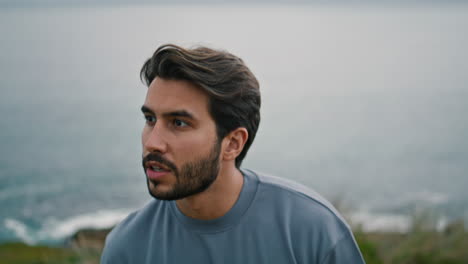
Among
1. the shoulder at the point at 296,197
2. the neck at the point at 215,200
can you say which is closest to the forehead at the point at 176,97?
the neck at the point at 215,200

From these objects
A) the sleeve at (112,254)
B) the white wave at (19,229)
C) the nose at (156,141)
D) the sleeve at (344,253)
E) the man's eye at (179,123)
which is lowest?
the white wave at (19,229)

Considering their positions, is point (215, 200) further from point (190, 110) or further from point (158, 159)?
point (190, 110)

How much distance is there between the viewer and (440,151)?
54.5ft

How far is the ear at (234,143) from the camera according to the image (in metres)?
3.18

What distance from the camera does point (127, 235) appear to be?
10.5 feet

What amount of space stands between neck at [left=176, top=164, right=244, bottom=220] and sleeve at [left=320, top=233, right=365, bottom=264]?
66 cm

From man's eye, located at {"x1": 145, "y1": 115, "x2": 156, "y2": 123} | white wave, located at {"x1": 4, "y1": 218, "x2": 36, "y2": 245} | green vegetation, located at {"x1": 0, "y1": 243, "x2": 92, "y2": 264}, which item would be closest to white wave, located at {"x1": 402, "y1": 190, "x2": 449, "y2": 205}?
green vegetation, located at {"x1": 0, "y1": 243, "x2": 92, "y2": 264}

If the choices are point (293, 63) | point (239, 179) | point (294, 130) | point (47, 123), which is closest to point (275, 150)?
point (294, 130)

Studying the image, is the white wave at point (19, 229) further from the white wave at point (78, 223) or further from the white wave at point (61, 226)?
the white wave at point (78, 223)

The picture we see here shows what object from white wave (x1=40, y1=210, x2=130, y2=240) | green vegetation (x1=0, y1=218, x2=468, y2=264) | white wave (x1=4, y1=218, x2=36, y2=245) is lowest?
white wave (x1=4, y1=218, x2=36, y2=245)

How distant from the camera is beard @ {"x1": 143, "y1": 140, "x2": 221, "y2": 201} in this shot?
2.91 metres

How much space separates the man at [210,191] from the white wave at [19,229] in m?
7.75

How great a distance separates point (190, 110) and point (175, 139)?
0.60 feet

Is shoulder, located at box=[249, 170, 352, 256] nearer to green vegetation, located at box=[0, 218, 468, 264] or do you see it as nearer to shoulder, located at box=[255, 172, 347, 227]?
shoulder, located at box=[255, 172, 347, 227]
